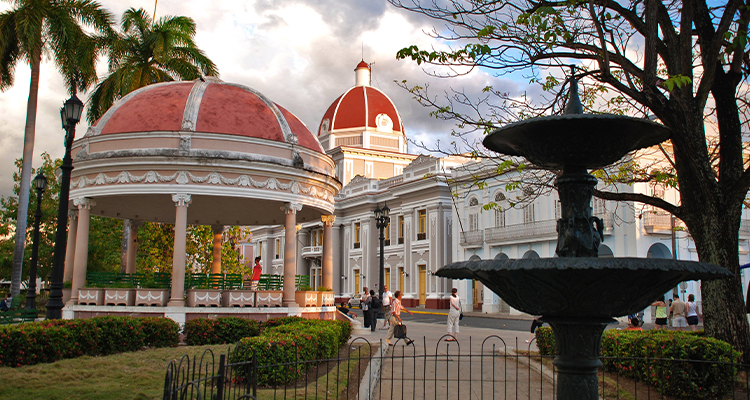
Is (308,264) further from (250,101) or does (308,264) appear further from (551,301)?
(551,301)

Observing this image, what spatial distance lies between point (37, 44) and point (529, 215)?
25.9 meters

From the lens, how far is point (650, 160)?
31.7m

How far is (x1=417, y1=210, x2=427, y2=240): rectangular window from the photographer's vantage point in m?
44.2

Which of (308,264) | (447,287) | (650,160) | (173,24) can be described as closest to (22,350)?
(173,24)

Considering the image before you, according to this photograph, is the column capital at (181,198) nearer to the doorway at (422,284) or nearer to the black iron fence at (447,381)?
the black iron fence at (447,381)

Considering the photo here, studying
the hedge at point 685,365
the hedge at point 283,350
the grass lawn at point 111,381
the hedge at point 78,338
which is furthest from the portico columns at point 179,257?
the hedge at point 685,365

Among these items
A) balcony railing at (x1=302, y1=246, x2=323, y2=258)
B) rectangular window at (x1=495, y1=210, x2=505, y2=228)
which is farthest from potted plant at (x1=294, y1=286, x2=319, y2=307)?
balcony railing at (x1=302, y1=246, x2=323, y2=258)

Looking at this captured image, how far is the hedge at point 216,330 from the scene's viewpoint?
49.2 ft

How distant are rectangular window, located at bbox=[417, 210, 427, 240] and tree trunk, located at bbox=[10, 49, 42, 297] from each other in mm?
25823

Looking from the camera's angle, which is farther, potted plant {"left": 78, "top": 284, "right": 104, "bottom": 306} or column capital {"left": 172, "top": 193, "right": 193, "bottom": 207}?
potted plant {"left": 78, "top": 284, "right": 104, "bottom": 306}

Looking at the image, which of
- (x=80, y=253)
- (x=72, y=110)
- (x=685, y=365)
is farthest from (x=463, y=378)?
(x=80, y=253)

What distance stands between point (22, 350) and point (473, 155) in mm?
9010

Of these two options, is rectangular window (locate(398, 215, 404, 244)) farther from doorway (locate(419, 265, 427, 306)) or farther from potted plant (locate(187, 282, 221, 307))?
potted plant (locate(187, 282, 221, 307))

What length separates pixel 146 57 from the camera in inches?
1050
